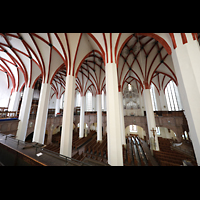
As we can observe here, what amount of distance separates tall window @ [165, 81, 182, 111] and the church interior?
0.40 feet

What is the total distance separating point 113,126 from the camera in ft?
13.6

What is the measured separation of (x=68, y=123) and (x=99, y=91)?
7.22 metres

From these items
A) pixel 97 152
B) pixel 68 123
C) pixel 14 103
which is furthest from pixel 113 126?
pixel 14 103

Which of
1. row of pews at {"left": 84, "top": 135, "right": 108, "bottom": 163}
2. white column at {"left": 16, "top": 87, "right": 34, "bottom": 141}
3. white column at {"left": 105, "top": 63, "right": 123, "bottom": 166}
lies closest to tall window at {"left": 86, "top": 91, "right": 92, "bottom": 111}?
row of pews at {"left": 84, "top": 135, "right": 108, "bottom": 163}

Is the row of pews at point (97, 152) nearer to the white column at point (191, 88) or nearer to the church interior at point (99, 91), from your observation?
the church interior at point (99, 91)

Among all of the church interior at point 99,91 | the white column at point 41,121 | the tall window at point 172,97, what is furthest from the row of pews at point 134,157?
the tall window at point 172,97

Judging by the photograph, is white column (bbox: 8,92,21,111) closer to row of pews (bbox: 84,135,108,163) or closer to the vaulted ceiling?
the vaulted ceiling

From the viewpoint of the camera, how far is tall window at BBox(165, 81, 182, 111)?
1232 centimetres

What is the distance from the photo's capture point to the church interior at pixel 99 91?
10.3 ft

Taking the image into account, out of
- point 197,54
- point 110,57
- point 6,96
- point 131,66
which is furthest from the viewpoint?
point 6,96
